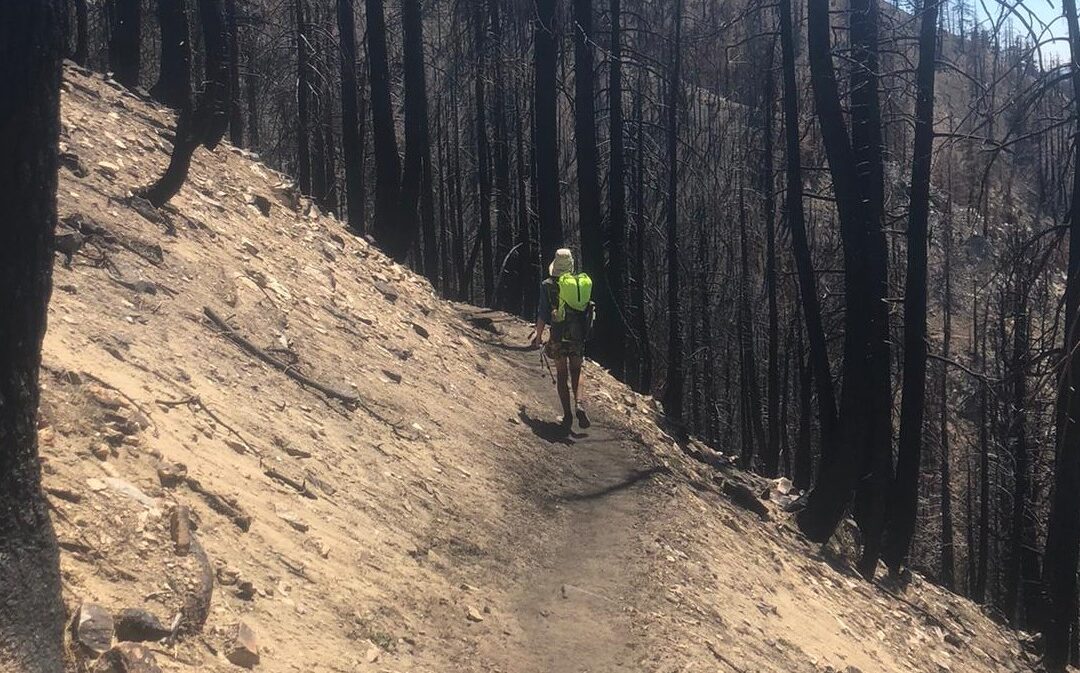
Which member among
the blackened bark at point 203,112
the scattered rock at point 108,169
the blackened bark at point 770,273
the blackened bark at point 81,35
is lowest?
the blackened bark at point 770,273

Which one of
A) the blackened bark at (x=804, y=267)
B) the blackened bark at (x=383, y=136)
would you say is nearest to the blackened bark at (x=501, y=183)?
the blackened bark at (x=383, y=136)

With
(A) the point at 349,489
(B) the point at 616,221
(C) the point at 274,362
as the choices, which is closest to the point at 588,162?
(B) the point at 616,221

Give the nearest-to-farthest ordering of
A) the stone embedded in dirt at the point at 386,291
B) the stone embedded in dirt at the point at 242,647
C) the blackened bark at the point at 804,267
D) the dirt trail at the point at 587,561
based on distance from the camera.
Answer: the stone embedded in dirt at the point at 242,647 → the dirt trail at the point at 587,561 → the stone embedded in dirt at the point at 386,291 → the blackened bark at the point at 804,267

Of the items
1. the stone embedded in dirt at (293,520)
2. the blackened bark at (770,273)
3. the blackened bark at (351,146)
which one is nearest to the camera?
the stone embedded in dirt at (293,520)

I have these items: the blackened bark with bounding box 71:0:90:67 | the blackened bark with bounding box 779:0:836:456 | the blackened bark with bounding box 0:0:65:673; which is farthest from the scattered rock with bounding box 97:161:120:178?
the blackened bark with bounding box 779:0:836:456

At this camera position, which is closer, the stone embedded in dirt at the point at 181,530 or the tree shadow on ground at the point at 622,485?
the stone embedded in dirt at the point at 181,530

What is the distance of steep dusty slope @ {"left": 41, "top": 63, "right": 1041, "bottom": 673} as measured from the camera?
5145 millimetres

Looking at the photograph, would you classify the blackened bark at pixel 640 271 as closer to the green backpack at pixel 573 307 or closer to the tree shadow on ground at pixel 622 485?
the green backpack at pixel 573 307

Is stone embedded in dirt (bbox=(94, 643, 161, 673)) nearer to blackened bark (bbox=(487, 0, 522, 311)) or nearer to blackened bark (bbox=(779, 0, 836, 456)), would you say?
blackened bark (bbox=(779, 0, 836, 456))

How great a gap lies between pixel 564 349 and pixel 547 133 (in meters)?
6.37

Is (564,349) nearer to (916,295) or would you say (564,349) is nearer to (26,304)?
(916,295)

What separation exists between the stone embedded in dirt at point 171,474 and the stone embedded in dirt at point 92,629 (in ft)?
4.56

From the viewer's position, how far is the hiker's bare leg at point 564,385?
11547mm

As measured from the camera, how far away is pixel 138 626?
4230 mm
